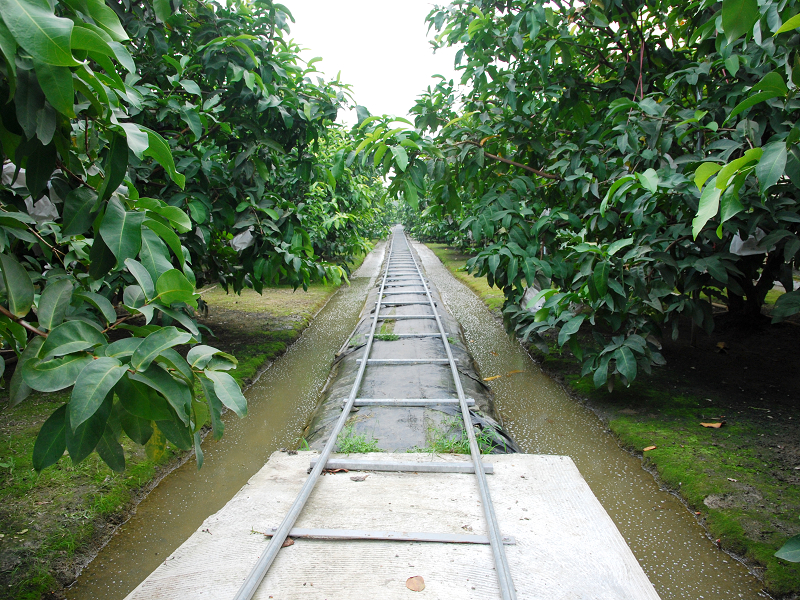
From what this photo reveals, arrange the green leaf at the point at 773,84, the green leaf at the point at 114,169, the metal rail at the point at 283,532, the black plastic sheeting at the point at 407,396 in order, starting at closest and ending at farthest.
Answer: the green leaf at the point at 114,169, the green leaf at the point at 773,84, the metal rail at the point at 283,532, the black plastic sheeting at the point at 407,396

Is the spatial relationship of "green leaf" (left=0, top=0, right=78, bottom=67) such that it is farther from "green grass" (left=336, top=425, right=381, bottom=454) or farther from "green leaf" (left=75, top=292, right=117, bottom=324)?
"green grass" (left=336, top=425, right=381, bottom=454)

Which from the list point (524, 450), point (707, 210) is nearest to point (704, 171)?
point (707, 210)

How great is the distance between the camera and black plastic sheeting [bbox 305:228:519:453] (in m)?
3.27

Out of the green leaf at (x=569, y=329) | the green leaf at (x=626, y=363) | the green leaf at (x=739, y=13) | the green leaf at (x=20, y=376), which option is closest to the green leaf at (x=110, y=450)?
the green leaf at (x=20, y=376)

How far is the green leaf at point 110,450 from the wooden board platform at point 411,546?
3.38 ft

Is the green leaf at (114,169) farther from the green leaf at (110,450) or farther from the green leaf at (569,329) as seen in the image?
the green leaf at (569,329)

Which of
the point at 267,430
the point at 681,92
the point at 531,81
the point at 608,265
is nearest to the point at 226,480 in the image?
the point at 267,430

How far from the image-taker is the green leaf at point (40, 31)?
70cm

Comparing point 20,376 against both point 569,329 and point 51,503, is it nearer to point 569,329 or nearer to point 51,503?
point 51,503

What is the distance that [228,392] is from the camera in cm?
98

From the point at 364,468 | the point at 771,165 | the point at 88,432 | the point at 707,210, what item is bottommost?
the point at 364,468

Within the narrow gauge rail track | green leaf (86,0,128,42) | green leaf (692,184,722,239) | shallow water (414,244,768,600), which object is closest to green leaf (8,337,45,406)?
green leaf (86,0,128,42)

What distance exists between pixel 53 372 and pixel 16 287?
0.85 ft

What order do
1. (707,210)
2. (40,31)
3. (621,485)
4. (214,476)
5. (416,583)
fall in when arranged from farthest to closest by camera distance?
(214,476) → (621,485) → (416,583) → (707,210) → (40,31)
